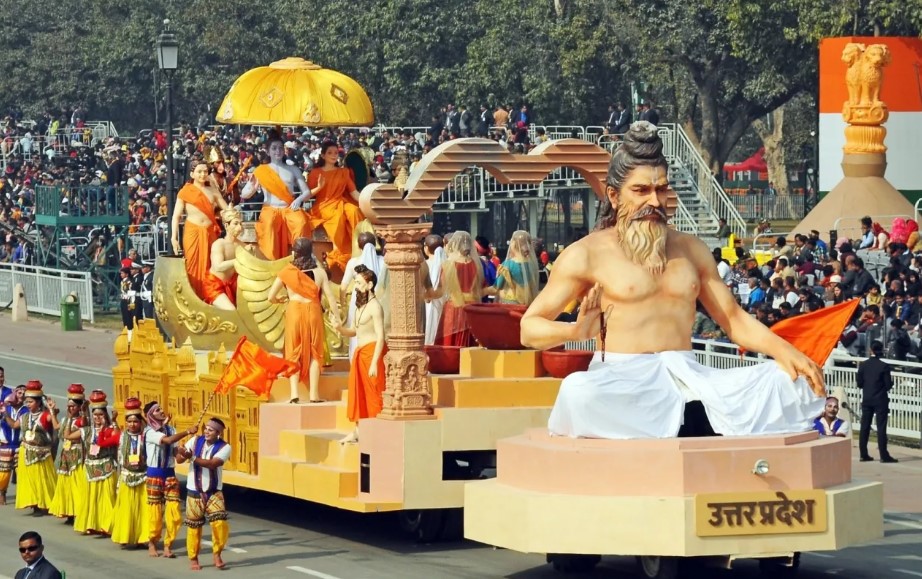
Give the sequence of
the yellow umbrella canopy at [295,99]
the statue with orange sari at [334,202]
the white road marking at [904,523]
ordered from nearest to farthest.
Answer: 1. the white road marking at [904,523]
2. the statue with orange sari at [334,202]
3. the yellow umbrella canopy at [295,99]

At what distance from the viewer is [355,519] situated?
61.7 feet

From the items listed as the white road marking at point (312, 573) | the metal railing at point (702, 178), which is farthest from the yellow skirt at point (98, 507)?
the metal railing at point (702, 178)

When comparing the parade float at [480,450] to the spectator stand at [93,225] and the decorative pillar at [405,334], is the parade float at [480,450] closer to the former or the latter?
the decorative pillar at [405,334]

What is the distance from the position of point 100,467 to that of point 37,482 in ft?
5.82

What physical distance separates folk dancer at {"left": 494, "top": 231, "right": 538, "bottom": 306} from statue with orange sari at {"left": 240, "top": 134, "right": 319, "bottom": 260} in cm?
322

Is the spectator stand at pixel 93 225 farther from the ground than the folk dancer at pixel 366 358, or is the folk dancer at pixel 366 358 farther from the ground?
the spectator stand at pixel 93 225

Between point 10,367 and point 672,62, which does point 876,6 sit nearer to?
point 672,62

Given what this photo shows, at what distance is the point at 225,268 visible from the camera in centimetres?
2017

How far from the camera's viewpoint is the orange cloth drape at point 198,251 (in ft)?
67.1

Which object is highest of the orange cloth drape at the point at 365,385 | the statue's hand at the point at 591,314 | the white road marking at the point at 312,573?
the statue's hand at the point at 591,314

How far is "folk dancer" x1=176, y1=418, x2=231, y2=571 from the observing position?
16.4 metres

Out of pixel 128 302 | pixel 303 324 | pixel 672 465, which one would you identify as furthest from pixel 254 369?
pixel 128 302

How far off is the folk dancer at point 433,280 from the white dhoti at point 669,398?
15.6 feet

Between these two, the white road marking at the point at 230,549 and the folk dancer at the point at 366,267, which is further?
the folk dancer at the point at 366,267
